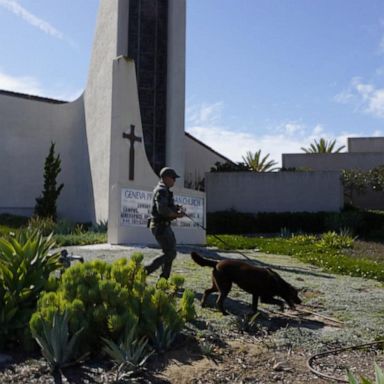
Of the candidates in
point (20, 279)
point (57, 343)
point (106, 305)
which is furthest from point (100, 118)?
point (57, 343)

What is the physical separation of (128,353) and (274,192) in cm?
2528

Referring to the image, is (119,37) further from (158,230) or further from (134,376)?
(134,376)

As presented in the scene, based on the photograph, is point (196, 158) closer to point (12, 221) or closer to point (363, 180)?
point (363, 180)

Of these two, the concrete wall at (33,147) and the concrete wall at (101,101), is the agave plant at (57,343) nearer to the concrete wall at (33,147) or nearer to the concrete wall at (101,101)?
the concrete wall at (101,101)

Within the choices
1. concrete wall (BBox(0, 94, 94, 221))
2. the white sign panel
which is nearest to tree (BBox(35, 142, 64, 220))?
concrete wall (BBox(0, 94, 94, 221))

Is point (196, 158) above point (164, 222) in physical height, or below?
above

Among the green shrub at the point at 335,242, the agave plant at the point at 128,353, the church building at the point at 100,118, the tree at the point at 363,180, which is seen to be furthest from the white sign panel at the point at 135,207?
the tree at the point at 363,180

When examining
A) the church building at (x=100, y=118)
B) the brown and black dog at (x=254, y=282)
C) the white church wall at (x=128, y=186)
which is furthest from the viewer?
the church building at (x=100, y=118)

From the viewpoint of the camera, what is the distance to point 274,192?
29.1 metres

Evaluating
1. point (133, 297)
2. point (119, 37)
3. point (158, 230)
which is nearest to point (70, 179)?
point (119, 37)

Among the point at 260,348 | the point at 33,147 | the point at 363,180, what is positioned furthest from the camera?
the point at 363,180

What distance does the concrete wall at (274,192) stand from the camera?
93.9ft

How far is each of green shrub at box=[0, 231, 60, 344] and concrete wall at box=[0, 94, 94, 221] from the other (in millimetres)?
21149

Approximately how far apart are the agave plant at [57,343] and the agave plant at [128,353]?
26cm
